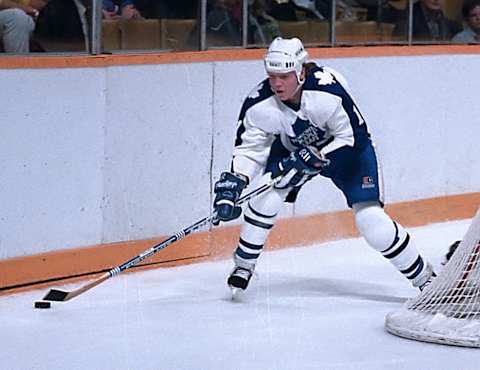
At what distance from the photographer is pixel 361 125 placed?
534 cm

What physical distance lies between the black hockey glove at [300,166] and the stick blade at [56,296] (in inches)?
34.7

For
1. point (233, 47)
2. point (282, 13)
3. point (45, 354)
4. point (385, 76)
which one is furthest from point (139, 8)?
point (45, 354)

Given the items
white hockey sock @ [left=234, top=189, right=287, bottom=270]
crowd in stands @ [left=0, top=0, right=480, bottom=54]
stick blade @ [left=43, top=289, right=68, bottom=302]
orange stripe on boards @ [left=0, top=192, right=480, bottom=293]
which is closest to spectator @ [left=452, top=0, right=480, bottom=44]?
crowd in stands @ [left=0, top=0, right=480, bottom=54]

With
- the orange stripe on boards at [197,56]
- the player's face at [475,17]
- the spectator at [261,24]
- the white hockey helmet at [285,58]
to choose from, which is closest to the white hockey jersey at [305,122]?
the white hockey helmet at [285,58]

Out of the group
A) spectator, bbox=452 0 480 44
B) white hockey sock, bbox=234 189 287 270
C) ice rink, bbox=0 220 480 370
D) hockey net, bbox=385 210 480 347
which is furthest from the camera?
spectator, bbox=452 0 480 44

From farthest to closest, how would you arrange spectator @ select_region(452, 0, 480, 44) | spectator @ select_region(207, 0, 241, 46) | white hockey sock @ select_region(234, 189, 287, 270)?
spectator @ select_region(452, 0, 480, 44) < spectator @ select_region(207, 0, 241, 46) < white hockey sock @ select_region(234, 189, 287, 270)

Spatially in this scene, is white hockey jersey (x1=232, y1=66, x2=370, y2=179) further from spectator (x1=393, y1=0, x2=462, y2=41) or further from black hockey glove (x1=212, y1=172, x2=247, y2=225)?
spectator (x1=393, y1=0, x2=462, y2=41)

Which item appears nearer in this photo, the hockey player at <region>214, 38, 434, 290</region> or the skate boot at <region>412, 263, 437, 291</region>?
the hockey player at <region>214, 38, 434, 290</region>

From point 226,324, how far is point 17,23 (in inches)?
57.9

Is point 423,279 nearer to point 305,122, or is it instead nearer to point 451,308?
point 451,308

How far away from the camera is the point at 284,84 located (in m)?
5.17

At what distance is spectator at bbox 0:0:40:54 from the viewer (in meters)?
5.54

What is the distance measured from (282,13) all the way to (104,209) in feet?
5.67

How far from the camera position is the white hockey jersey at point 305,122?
17.3 ft
